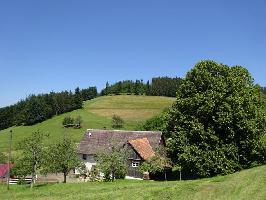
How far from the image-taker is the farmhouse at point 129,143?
7112 centimetres

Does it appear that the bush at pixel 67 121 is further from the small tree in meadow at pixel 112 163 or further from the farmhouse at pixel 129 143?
the small tree in meadow at pixel 112 163

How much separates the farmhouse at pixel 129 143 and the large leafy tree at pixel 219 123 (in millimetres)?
18219

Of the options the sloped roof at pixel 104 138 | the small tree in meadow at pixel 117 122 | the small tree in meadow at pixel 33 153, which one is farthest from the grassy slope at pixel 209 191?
the small tree in meadow at pixel 117 122

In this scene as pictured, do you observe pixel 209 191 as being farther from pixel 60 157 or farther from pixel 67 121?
pixel 67 121

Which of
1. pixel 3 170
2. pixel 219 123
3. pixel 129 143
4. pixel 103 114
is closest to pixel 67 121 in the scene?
pixel 103 114

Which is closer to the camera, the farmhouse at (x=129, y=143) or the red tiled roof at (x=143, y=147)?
the red tiled roof at (x=143, y=147)

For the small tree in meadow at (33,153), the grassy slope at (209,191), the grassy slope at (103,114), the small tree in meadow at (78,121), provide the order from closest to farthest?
the grassy slope at (209,191) → the small tree in meadow at (33,153) → the grassy slope at (103,114) → the small tree in meadow at (78,121)

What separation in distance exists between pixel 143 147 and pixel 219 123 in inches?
989

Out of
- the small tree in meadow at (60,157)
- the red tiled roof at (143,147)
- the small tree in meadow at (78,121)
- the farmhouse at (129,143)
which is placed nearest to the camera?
the small tree in meadow at (60,157)

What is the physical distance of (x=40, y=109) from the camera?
166m

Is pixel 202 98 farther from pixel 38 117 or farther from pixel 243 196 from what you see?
pixel 38 117

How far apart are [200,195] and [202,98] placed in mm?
20181

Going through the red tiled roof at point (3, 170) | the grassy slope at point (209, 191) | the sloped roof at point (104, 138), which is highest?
the sloped roof at point (104, 138)

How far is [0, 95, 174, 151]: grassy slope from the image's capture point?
476 ft
